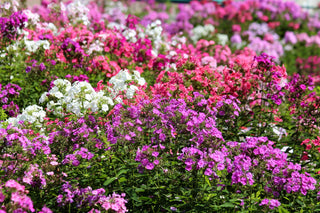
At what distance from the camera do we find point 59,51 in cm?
732

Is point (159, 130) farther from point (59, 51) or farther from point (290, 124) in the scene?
point (59, 51)

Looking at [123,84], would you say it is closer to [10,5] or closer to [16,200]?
[16,200]

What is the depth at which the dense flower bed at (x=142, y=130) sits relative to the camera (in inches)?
156

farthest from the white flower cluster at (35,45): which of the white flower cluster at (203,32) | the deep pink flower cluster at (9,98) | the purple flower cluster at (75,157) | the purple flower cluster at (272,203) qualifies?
the white flower cluster at (203,32)

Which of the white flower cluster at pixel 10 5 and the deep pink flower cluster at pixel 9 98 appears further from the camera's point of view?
the white flower cluster at pixel 10 5

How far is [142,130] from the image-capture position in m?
4.34

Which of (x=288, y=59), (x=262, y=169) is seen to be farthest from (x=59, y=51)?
(x=288, y=59)

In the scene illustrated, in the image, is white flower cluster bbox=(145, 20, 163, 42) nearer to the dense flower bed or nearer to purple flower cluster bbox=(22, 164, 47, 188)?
the dense flower bed

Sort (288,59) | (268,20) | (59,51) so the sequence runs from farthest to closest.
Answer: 1. (268,20)
2. (288,59)
3. (59,51)

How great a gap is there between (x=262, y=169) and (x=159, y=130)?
1002mm

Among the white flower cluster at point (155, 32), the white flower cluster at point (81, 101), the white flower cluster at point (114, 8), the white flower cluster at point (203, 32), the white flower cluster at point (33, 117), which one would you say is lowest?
the white flower cluster at point (33, 117)

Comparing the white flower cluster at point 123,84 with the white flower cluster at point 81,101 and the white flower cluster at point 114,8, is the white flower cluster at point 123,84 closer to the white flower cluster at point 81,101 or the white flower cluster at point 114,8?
the white flower cluster at point 81,101

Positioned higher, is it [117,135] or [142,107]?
[142,107]

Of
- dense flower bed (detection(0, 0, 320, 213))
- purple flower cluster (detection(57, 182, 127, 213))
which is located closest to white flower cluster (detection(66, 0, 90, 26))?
dense flower bed (detection(0, 0, 320, 213))
